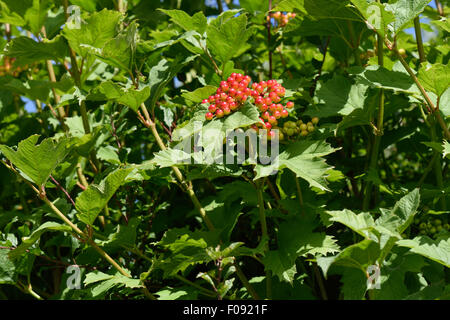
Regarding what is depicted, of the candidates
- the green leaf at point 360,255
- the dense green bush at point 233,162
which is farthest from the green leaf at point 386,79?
the green leaf at point 360,255

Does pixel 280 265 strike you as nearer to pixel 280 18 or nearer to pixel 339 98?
pixel 339 98

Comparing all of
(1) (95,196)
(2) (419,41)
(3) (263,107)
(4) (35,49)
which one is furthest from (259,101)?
(4) (35,49)

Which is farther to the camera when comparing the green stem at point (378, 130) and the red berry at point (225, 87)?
the green stem at point (378, 130)

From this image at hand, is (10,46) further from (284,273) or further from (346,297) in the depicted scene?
(346,297)

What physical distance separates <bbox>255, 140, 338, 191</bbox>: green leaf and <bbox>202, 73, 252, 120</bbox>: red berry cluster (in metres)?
0.17

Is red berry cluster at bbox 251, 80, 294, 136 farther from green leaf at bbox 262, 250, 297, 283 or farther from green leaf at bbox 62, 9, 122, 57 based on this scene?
green leaf at bbox 62, 9, 122, 57

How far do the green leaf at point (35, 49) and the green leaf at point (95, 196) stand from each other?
538 millimetres

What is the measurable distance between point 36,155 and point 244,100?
57cm

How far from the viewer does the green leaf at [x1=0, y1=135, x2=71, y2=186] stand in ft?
4.27

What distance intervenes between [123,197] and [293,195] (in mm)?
587

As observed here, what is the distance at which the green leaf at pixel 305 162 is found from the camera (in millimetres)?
1205

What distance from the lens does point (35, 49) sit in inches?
62.7

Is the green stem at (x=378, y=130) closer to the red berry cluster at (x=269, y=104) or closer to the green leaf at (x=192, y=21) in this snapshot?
the red berry cluster at (x=269, y=104)

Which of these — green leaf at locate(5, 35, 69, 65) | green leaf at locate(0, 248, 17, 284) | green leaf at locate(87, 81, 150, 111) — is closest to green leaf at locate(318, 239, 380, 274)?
green leaf at locate(87, 81, 150, 111)
